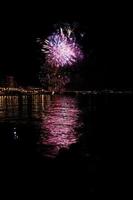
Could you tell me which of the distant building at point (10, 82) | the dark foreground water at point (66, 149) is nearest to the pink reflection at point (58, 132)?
the dark foreground water at point (66, 149)

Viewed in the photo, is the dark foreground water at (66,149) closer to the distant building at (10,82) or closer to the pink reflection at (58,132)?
the pink reflection at (58,132)

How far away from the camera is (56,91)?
71125 millimetres

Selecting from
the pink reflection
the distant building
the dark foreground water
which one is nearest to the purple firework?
the distant building

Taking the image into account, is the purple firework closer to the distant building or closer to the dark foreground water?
the distant building

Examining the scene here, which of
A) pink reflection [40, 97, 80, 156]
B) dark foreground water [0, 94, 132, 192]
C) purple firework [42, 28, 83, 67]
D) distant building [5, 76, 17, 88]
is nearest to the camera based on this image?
dark foreground water [0, 94, 132, 192]

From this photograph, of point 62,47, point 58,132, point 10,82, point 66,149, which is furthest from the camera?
point 10,82

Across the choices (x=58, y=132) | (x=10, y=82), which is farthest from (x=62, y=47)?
(x=58, y=132)

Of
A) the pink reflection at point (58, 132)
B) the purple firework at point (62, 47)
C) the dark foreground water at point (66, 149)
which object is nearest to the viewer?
the dark foreground water at point (66, 149)

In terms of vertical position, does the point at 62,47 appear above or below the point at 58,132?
above

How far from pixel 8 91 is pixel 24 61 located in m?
12.7

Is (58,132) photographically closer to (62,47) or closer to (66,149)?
(66,149)

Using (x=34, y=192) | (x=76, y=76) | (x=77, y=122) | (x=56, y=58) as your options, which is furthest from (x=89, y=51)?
(x=34, y=192)

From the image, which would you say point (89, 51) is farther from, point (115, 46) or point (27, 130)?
point (27, 130)

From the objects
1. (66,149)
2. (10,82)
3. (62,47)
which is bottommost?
(66,149)
